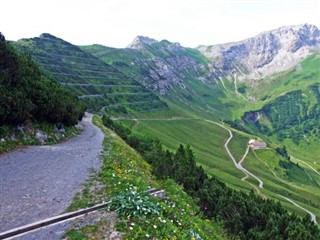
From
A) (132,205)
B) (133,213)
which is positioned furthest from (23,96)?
(133,213)

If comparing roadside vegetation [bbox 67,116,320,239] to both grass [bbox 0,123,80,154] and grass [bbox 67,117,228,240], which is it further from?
grass [bbox 0,123,80,154]

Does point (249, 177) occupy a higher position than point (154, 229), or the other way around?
point (154, 229)

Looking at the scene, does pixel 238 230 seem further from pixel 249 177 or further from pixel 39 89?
pixel 249 177

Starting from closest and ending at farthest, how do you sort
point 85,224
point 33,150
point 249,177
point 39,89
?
point 85,224 < point 33,150 < point 39,89 < point 249,177

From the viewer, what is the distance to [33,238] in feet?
57.5

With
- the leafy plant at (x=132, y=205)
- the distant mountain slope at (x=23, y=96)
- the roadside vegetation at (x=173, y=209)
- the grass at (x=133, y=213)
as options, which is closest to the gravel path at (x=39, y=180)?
the grass at (x=133, y=213)

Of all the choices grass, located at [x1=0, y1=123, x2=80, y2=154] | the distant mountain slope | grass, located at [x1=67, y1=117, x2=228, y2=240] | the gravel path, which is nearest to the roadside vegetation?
grass, located at [x1=67, y1=117, x2=228, y2=240]

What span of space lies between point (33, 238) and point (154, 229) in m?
5.70

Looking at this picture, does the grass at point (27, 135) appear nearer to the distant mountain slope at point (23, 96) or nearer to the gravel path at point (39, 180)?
the distant mountain slope at point (23, 96)

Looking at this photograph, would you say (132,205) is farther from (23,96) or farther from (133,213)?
(23,96)

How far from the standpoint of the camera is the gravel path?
20.8m

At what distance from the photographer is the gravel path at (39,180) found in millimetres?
20812

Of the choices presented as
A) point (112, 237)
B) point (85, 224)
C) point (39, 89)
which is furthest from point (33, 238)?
point (39, 89)

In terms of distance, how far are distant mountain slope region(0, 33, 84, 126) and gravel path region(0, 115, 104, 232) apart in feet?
17.8
